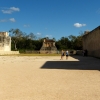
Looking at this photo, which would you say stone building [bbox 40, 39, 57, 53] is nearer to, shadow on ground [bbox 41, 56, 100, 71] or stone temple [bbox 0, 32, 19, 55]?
stone temple [bbox 0, 32, 19, 55]

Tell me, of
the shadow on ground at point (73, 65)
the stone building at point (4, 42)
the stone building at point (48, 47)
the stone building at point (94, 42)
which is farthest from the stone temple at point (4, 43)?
the shadow on ground at point (73, 65)

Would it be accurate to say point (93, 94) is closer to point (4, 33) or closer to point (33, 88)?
point (33, 88)

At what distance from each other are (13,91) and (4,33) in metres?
45.5

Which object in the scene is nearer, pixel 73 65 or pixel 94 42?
pixel 73 65

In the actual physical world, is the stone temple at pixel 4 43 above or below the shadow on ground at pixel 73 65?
above

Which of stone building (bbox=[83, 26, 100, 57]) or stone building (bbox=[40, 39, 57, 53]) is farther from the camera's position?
stone building (bbox=[40, 39, 57, 53])

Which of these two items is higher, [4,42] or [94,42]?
[4,42]

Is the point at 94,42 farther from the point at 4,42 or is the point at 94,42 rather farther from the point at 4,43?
the point at 4,42

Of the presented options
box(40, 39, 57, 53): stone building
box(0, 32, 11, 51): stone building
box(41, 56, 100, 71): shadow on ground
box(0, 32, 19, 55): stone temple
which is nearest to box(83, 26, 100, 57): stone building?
box(41, 56, 100, 71): shadow on ground

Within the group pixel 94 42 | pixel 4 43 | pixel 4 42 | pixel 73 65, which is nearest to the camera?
pixel 73 65

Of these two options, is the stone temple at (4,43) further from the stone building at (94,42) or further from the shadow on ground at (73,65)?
the shadow on ground at (73,65)

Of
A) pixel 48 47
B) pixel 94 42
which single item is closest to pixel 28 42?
pixel 48 47

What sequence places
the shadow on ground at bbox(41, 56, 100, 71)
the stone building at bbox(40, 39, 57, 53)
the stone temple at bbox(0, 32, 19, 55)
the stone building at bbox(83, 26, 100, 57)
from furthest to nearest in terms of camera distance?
1. the stone building at bbox(40, 39, 57, 53)
2. the stone temple at bbox(0, 32, 19, 55)
3. the stone building at bbox(83, 26, 100, 57)
4. the shadow on ground at bbox(41, 56, 100, 71)

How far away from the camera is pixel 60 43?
2901 inches
